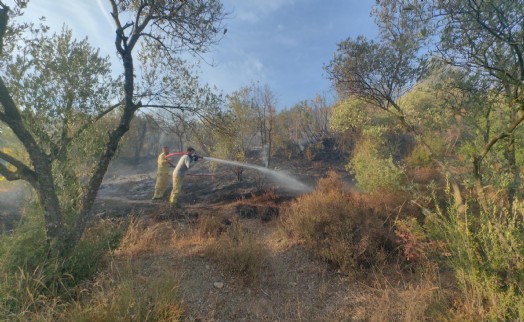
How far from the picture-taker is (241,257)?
4.57 meters

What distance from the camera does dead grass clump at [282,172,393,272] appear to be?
482 centimetres

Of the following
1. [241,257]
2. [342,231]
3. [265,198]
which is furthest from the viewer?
[265,198]

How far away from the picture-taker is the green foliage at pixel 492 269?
281cm

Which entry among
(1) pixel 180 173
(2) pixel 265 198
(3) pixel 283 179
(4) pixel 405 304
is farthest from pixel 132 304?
(3) pixel 283 179

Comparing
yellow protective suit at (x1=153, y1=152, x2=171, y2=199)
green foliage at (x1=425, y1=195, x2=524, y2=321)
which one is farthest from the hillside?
yellow protective suit at (x1=153, y1=152, x2=171, y2=199)

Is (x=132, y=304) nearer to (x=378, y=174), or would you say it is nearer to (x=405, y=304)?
(x=405, y=304)

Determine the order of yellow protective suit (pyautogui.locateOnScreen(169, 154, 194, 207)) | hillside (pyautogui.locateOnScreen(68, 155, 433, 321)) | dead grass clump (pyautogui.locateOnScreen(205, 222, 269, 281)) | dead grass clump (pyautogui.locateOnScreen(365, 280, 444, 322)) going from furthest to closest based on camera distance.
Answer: yellow protective suit (pyautogui.locateOnScreen(169, 154, 194, 207)), dead grass clump (pyautogui.locateOnScreen(205, 222, 269, 281)), hillside (pyautogui.locateOnScreen(68, 155, 433, 321)), dead grass clump (pyautogui.locateOnScreen(365, 280, 444, 322))

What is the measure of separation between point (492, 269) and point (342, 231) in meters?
2.50

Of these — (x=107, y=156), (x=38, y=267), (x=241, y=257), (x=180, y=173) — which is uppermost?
(x=107, y=156)

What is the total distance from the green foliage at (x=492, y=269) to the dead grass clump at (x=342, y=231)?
63.8 inches

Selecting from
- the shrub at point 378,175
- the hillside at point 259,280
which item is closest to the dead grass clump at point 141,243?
the hillside at point 259,280

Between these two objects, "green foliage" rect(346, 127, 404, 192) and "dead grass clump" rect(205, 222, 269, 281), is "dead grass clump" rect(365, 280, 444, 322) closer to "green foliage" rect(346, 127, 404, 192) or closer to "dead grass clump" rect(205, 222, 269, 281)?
"dead grass clump" rect(205, 222, 269, 281)

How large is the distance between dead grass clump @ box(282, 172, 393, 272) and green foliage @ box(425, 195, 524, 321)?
1620 mm

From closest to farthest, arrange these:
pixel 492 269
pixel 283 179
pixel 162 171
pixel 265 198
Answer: pixel 492 269, pixel 265 198, pixel 162 171, pixel 283 179
